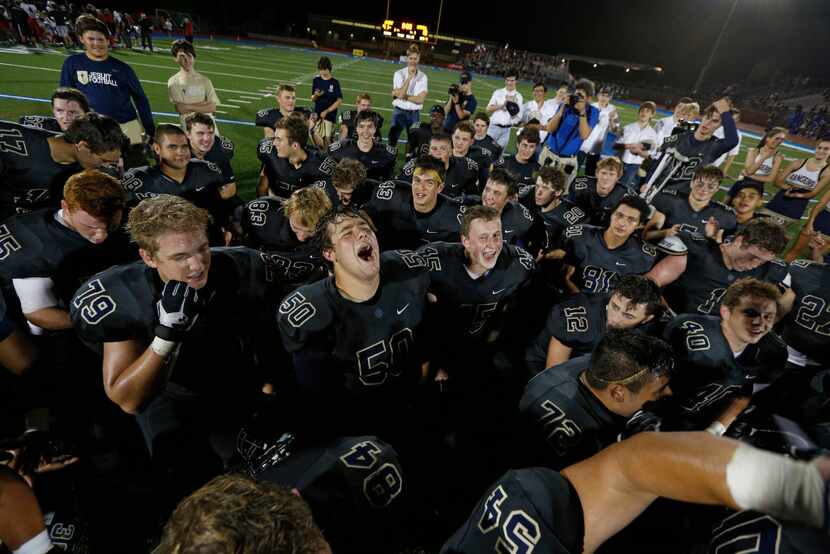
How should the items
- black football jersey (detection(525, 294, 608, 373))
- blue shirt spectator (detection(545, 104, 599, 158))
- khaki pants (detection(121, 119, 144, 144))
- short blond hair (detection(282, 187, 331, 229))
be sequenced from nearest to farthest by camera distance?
black football jersey (detection(525, 294, 608, 373))
short blond hair (detection(282, 187, 331, 229))
khaki pants (detection(121, 119, 144, 144))
blue shirt spectator (detection(545, 104, 599, 158))

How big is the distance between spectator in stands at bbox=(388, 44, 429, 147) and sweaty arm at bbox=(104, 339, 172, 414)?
808cm

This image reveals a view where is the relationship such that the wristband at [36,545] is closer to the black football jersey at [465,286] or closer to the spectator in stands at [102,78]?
the black football jersey at [465,286]

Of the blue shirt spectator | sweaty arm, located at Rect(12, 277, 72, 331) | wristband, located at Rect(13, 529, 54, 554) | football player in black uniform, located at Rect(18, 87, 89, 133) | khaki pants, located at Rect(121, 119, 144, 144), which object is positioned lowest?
wristband, located at Rect(13, 529, 54, 554)

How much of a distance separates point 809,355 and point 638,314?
2453 millimetres

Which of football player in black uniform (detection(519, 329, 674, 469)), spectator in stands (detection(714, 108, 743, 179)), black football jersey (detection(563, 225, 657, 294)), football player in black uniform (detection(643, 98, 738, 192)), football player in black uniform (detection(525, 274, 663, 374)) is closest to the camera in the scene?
football player in black uniform (detection(519, 329, 674, 469))

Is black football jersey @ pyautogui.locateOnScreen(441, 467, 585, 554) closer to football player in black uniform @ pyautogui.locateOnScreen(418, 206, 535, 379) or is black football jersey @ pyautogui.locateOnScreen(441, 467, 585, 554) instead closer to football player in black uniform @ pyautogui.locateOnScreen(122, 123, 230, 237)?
football player in black uniform @ pyautogui.locateOnScreen(418, 206, 535, 379)

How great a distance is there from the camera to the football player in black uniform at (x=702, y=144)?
6.72 m

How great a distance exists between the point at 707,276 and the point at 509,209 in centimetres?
231

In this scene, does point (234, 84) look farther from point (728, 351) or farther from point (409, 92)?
point (728, 351)

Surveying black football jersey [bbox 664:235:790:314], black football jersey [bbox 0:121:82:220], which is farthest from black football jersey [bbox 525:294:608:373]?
black football jersey [bbox 0:121:82:220]

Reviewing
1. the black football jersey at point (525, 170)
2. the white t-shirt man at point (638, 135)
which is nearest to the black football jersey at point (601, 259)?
the black football jersey at point (525, 170)

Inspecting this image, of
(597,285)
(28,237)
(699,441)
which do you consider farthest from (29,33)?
(699,441)

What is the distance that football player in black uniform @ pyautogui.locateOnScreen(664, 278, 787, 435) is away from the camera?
9.69ft

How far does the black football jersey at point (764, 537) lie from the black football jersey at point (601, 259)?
308 cm
